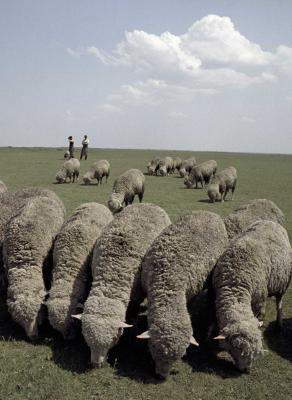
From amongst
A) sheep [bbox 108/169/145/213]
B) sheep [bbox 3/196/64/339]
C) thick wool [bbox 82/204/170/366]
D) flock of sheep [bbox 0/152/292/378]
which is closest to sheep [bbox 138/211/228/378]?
flock of sheep [bbox 0/152/292/378]

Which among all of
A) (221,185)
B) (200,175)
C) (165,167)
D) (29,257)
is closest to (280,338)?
(29,257)

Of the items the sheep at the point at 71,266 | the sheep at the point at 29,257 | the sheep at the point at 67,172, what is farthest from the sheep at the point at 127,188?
the sheep at the point at 67,172

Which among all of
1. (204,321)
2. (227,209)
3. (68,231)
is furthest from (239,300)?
(227,209)

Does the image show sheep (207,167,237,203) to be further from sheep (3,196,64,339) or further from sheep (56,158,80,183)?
sheep (3,196,64,339)

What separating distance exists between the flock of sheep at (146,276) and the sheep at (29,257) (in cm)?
2

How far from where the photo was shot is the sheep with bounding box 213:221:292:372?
6.16 m

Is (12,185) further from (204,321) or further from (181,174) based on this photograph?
(204,321)

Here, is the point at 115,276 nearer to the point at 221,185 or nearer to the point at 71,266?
the point at 71,266

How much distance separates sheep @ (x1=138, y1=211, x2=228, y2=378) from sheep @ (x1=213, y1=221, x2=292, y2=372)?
1.18 feet

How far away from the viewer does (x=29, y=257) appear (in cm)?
783

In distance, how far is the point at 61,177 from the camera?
91.8 feet

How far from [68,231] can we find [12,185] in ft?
61.8

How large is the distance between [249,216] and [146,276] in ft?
12.8

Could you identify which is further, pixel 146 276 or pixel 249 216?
pixel 249 216
